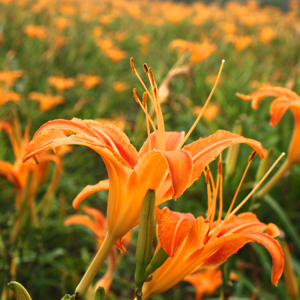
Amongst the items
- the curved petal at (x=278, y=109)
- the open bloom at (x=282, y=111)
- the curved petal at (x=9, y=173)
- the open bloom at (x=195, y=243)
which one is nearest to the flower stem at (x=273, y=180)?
the open bloom at (x=282, y=111)

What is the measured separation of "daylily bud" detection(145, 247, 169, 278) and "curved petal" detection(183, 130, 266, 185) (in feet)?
0.43

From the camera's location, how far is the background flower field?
1.35 m

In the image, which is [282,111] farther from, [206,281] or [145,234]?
[206,281]

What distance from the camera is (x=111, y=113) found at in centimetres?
372

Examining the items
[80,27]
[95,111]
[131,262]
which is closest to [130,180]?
[131,262]

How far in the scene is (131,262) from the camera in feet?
6.80

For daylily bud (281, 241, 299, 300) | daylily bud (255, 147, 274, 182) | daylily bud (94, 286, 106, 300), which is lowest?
daylily bud (281, 241, 299, 300)

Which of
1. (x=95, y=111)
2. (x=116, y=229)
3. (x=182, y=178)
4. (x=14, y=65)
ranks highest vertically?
(x=182, y=178)

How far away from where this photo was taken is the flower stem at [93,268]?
56 centimetres

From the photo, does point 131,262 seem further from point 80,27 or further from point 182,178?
point 80,27

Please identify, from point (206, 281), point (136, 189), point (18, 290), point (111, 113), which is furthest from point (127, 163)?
point (111, 113)

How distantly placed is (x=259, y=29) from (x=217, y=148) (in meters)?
6.83

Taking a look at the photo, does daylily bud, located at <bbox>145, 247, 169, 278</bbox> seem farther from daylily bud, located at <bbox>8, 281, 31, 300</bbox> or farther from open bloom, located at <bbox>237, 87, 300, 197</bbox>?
open bloom, located at <bbox>237, 87, 300, 197</bbox>

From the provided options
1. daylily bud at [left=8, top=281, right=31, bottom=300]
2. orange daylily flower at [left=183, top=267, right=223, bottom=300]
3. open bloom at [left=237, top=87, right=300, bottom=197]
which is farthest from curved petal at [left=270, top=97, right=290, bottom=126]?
orange daylily flower at [left=183, top=267, right=223, bottom=300]
